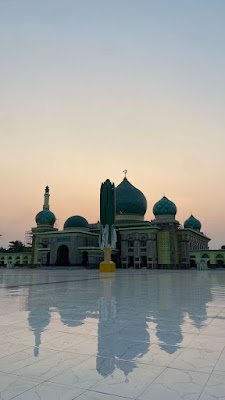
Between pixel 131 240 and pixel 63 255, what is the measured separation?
1270cm

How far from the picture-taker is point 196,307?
722cm

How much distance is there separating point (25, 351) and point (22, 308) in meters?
3.53

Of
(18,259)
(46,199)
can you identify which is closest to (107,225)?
(46,199)

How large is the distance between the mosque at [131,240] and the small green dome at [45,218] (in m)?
2.65

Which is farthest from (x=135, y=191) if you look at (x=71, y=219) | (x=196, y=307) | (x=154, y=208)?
(x=196, y=307)

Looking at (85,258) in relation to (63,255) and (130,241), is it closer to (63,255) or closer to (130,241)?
(63,255)

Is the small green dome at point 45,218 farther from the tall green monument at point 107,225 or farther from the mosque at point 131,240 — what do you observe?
the tall green monument at point 107,225

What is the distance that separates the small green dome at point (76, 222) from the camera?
57856 mm

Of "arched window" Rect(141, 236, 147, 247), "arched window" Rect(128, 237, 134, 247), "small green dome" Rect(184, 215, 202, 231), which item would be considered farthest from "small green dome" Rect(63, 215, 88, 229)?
"small green dome" Rect(184, 215, 202, 231)

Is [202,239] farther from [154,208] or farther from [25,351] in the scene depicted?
[25,351]

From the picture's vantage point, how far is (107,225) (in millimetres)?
28969

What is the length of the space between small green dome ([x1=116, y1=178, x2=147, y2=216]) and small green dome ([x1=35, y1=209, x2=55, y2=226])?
14.4 meters

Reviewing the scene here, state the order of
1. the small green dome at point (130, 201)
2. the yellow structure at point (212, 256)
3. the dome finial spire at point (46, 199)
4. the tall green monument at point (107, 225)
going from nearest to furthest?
the tall green monument at point (107, 225) < the yellow structure at point (212, 256) < the small green dome at point (130, 201) < the dome finial spire at point (46, 199)

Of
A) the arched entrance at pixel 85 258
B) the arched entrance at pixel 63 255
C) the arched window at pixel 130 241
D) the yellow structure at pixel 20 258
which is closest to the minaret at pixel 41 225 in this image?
the arched entrance at pixel 63 255
